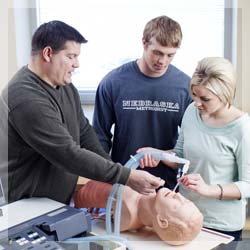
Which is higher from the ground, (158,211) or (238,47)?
(238,47)

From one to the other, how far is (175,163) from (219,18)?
1326mm

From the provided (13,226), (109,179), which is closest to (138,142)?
(109,179)

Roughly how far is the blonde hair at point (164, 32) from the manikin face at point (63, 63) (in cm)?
41

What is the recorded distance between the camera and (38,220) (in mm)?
1147

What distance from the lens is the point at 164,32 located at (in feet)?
5.48

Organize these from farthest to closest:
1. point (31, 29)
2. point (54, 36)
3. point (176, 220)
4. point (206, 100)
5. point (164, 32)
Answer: point (31, 29), point (164, 32), point (206, 100), point (54, 36), point (176, 220)

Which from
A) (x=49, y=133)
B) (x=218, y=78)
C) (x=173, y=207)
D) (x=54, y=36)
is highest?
(x=54, y=36)

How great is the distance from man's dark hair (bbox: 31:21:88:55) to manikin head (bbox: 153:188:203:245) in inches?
24.0

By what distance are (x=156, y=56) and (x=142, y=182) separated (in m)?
0.61

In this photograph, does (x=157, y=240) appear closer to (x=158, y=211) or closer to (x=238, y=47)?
(x=158, y=211)

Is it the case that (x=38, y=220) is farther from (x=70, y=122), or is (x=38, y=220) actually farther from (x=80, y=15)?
(x=80, y=15)

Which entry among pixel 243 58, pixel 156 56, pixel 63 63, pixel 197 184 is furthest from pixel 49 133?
pixel 243 58

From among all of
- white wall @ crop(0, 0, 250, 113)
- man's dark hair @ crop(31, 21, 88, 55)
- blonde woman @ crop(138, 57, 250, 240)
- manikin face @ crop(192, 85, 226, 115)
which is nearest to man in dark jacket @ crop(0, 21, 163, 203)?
man's dark hair @ crop(31, 21, 88, 55)

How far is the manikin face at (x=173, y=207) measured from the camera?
124cm
